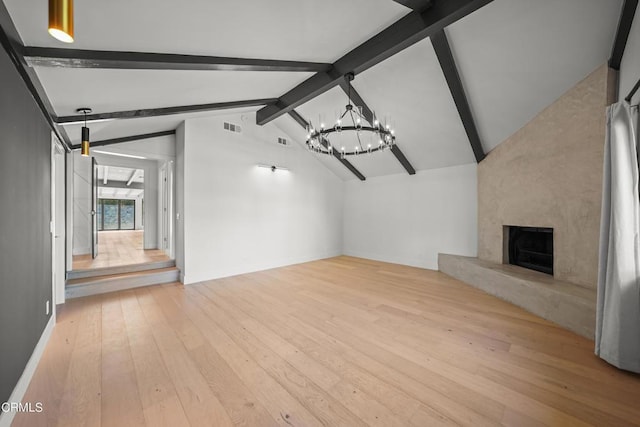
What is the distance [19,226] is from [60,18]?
7.29ft

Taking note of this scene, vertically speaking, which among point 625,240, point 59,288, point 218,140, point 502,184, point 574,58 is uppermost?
point 574,58

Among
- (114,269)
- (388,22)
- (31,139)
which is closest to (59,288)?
(114,269)

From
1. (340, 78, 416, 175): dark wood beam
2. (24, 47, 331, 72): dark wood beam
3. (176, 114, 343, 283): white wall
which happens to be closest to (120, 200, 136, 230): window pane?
(176, 114, 343, 283): white wall

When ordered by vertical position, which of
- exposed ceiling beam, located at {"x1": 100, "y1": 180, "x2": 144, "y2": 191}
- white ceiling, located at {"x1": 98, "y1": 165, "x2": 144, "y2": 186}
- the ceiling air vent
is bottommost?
exposed ceiling beam, located at {"x1": 100, "y1": 180, "x2": 144, "y2": 191}

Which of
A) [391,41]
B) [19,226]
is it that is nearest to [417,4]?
[391,41]

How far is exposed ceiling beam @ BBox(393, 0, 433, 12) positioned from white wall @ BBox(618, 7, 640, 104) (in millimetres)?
1850

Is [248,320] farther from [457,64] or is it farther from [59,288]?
[457,64]

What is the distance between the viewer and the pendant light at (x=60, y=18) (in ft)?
2.14

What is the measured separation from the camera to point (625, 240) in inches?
88.6

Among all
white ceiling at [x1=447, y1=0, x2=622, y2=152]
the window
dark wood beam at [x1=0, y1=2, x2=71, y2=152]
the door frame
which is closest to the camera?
dark wood beam at [x1=0, y1=2, x2=71, y2=152]

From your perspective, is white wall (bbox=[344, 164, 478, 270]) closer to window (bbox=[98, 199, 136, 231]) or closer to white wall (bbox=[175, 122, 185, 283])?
white wall (bbox=[175, 122, 185, 283])

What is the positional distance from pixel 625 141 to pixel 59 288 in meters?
7.22

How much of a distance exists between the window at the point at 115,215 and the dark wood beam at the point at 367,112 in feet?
48.9

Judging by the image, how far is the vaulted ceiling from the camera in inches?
78.0
